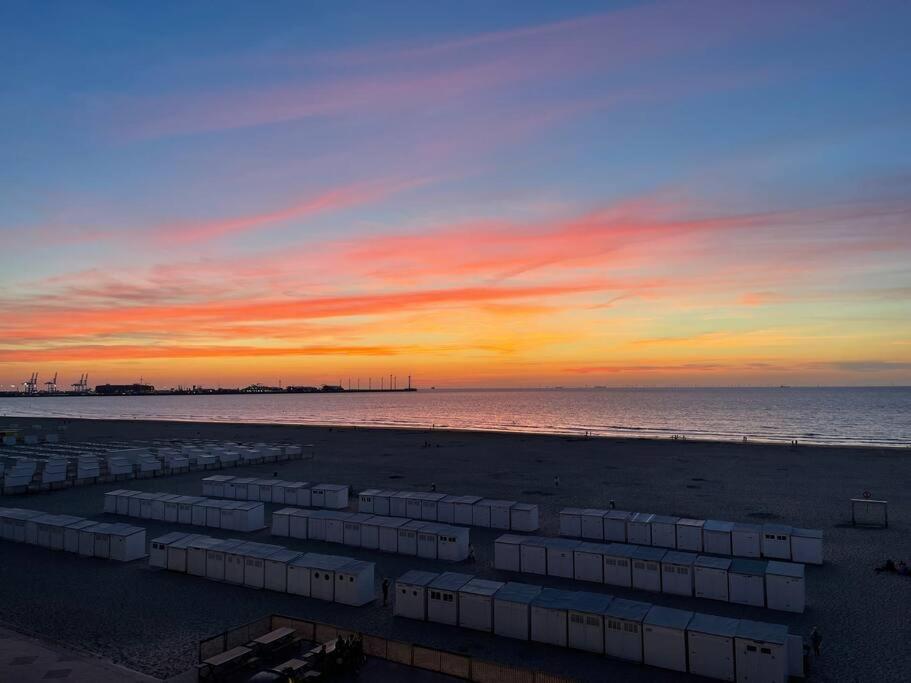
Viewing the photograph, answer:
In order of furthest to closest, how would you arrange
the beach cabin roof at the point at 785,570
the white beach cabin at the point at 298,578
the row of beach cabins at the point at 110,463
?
the row of beach cabins at the point at 110,463
the white beach cabin at the point at 298,578
the beach cabin roof at the point at 785,570

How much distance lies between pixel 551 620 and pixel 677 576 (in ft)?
27.8

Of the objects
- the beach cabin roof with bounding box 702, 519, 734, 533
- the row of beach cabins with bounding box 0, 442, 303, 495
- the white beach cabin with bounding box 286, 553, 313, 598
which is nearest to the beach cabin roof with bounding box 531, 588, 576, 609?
the white beach cabin with bounding box 286, 553, 313, 598

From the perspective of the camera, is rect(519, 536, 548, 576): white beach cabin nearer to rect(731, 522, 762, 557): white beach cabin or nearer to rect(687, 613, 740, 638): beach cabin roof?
rect(687, 613, 740, 638): beach cabin roof

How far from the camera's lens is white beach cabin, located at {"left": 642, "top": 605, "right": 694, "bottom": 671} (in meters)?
22.1

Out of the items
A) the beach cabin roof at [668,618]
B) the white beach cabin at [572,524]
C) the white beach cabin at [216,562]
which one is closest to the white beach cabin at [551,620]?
the beach cabin roof at [668,618]

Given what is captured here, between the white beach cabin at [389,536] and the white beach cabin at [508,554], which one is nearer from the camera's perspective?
the white beach cabin at [508,554]

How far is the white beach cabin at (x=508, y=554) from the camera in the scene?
108 feet

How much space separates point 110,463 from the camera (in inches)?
2635

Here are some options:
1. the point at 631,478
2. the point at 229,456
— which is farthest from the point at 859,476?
the point at 229,456

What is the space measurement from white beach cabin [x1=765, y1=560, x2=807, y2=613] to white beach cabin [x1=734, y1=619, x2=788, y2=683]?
659 cm

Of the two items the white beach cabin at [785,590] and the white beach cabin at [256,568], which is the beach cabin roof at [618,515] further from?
the white beach cabin at [256,568]

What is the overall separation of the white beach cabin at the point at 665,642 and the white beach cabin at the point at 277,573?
1644 centimetres

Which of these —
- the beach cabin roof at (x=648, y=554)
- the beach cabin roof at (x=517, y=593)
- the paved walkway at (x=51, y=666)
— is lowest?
the paved walkway at (x=51, y=666)

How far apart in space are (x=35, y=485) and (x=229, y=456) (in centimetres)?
2081
